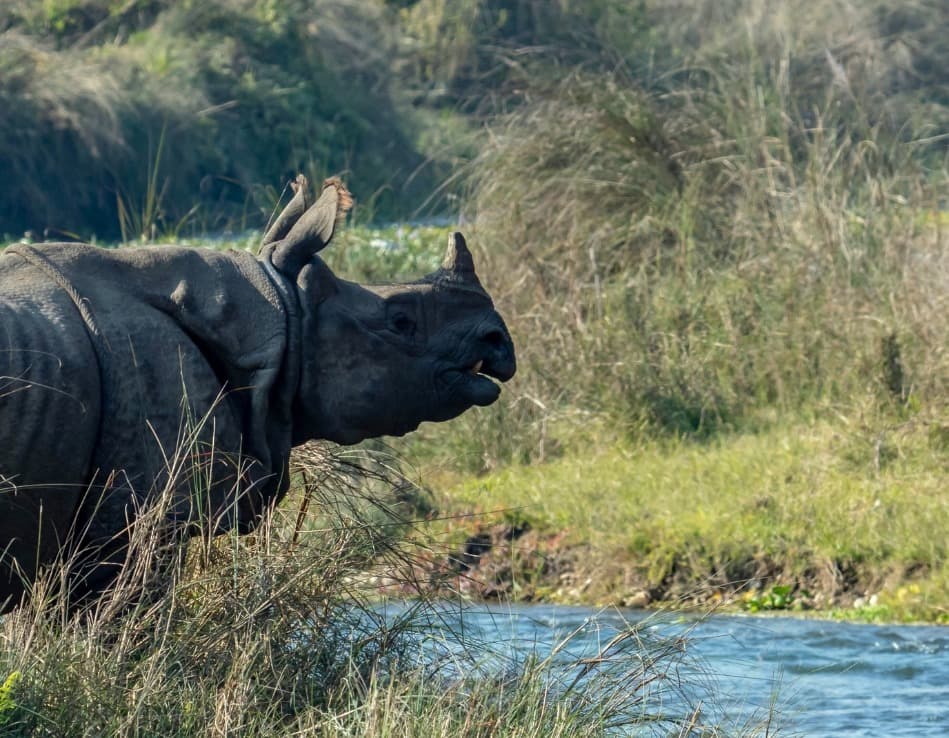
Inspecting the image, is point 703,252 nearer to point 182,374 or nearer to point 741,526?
point 741,526

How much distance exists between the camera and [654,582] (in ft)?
27.7

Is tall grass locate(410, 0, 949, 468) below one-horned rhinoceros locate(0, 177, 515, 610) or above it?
below

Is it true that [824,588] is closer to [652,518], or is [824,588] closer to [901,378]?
[652,518]

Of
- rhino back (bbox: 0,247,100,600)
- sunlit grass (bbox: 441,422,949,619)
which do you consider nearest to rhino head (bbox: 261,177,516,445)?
rhino back (bbox: 0,247,100,600)

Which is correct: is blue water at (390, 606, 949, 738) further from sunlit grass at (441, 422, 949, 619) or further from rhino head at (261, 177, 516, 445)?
rhino head at (261, 177, 516, 445)

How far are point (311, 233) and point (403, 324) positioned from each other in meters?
0.35

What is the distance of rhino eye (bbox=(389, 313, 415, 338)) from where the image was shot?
4.62 m

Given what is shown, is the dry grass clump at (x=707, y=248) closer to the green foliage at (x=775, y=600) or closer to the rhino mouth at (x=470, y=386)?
the green foliage at (x=775, y=600)

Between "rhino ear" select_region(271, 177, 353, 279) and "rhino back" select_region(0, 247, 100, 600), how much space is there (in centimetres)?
56

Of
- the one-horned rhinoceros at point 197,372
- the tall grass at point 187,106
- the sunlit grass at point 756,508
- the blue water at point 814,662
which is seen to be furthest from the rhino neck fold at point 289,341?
the tall grass at point 187,106

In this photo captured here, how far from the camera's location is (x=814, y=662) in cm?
740

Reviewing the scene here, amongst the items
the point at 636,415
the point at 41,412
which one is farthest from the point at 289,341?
the point at 636,415

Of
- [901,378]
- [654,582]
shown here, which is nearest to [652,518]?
[654,582]

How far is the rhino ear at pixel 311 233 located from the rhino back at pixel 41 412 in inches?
21.9
